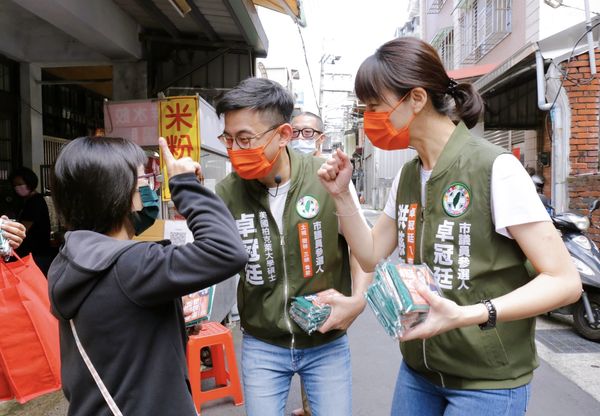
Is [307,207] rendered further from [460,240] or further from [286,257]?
[460,240]

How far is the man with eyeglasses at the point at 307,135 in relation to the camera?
5.03 m

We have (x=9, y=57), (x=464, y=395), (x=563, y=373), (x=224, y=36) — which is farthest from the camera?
(x=224, y=36)

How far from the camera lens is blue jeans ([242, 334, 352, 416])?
86.8 inches

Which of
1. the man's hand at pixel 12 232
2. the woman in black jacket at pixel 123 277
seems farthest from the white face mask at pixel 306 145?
the woman in black jacket at pixel 123 277

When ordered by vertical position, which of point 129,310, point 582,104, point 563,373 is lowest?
point 563,373

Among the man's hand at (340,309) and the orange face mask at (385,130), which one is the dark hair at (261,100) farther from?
the man's hand at (340,309)

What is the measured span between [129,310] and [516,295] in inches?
45.2

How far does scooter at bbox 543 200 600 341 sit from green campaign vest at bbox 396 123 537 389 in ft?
13.6

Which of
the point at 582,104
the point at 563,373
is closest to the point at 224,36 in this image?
the point at 582,104

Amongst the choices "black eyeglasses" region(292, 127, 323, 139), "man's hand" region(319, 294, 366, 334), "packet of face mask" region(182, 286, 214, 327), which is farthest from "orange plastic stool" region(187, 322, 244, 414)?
"man's hand" region(319, 294, 366, 334)

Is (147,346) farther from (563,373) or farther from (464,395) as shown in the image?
(563,373)

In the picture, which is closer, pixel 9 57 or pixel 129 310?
pixel 129 310

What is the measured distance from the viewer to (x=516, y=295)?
1461mm

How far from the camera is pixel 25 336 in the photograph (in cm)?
303
